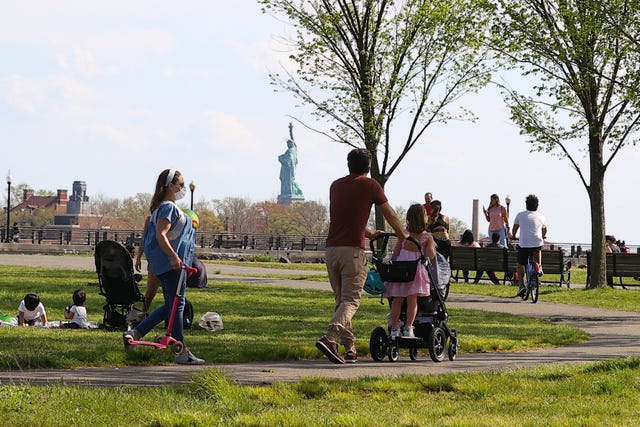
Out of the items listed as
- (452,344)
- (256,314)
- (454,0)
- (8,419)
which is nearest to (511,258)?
(454,0)

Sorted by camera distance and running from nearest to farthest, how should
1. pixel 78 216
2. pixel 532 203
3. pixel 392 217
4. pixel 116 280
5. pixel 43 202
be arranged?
1. pixel 392 217
2. pixel 116 280
3. pixel 532 203
4. pixel 78 216
5. pixel 43 202

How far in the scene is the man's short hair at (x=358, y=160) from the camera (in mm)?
10375

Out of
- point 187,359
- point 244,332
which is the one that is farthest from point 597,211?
point 187,359

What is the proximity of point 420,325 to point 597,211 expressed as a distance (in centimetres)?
1684

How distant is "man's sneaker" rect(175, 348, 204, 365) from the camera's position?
1002 centimetres

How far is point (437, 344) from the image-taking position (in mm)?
10883

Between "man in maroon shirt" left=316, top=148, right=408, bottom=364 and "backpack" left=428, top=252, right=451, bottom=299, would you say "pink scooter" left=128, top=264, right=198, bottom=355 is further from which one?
"backpack" left=428, top=252, right=451, bottom=299

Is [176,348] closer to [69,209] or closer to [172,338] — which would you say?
[172,338]

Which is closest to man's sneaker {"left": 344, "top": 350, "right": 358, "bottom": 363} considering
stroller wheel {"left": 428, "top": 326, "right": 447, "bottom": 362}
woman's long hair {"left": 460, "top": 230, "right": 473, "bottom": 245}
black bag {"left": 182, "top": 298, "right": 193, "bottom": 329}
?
stroller wheel {"left": 428, "top": 326, "right": 447, "bottom": 362}

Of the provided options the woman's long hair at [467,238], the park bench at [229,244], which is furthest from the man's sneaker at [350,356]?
the park bench at [229,244]

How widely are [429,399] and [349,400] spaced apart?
58cm

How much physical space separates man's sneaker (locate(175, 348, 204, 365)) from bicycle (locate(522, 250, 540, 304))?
1225cm

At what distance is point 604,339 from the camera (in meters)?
14.4

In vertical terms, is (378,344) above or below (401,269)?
below
